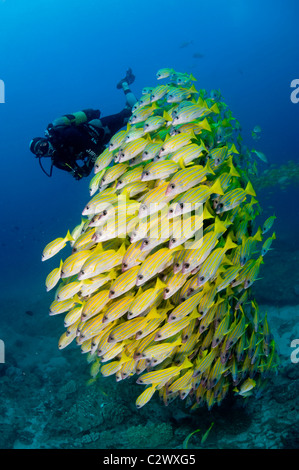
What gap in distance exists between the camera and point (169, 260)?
291 cm

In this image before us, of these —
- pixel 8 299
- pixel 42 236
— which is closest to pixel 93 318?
pixel 8 299

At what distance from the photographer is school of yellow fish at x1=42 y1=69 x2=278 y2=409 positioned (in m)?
2.82

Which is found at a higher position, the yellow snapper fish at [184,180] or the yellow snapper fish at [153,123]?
the yellow snapper fish at [153,123]

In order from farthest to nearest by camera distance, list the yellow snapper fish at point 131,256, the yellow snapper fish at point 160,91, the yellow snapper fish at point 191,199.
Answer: the yellow snapper fish at point 160,91 < the yellow snapper fish at point 131,256 < the yellow snapper fish at point 191,199

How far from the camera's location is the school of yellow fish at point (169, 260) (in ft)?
9.25

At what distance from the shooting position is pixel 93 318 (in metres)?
3.36

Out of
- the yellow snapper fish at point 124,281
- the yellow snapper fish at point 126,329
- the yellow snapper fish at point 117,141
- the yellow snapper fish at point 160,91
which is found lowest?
the yellow snapper fish at point 126,329

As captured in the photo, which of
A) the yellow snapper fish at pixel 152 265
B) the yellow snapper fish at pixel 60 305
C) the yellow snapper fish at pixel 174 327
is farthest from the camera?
the yellow snapper fish at pixel 60 305

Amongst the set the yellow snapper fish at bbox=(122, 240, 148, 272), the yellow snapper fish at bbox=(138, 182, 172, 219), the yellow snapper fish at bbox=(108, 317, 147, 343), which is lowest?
the yellow snapper fish at bbox=(108, 317, 147, 343)

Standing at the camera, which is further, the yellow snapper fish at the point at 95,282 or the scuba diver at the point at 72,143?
the scuba diver at the point at 72,143

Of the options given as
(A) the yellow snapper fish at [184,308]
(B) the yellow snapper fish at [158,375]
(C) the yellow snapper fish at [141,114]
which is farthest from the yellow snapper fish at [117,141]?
(B) the yellow snapper fish at [158,375]

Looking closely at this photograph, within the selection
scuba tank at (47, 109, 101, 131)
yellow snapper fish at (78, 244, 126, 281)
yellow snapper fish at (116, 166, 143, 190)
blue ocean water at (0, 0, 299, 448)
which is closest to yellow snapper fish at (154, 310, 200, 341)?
yellow snapper fish at (78, 244, 126, 281)

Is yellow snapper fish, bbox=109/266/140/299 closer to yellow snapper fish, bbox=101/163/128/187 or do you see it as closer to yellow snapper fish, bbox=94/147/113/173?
yellow snapper fish, bbox=101/163/128/187

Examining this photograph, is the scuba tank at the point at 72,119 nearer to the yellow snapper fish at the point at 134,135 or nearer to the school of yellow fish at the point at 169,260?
the school of yellow fish at the point at 169,260
